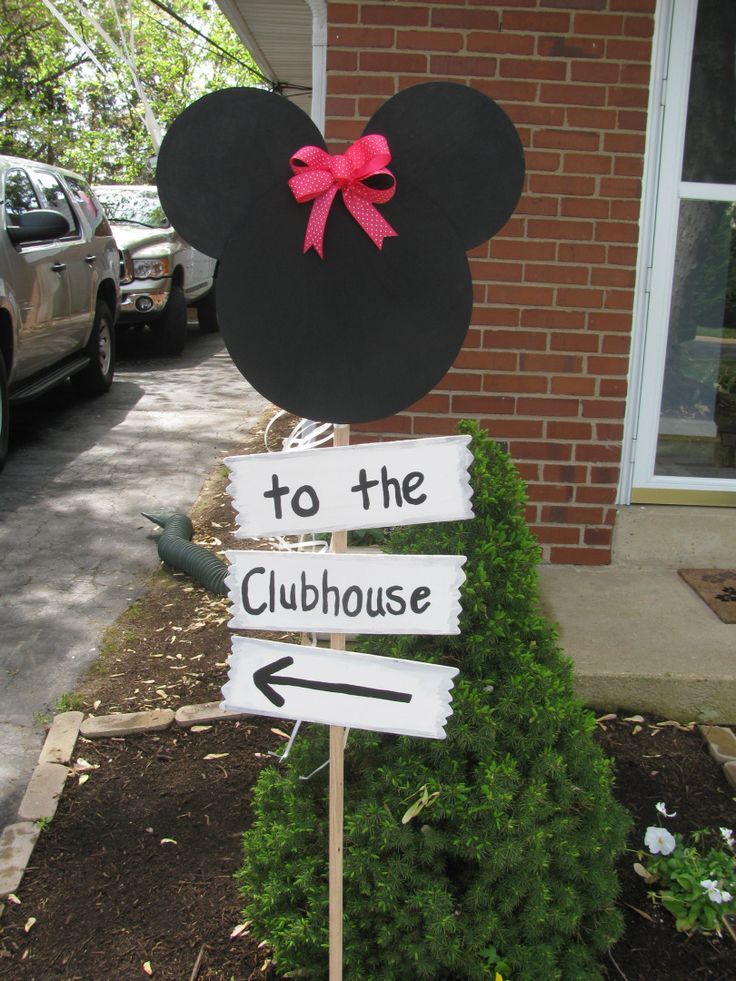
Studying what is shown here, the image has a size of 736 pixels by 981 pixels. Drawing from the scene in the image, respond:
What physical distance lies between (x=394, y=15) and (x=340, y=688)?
114 inches

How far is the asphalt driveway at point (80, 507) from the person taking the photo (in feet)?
12.6

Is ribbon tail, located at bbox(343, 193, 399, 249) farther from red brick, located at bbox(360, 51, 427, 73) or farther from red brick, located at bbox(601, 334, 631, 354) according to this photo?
red brick, located at bbox(601, 334, 631, 354)

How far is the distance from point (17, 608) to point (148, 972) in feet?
8.15

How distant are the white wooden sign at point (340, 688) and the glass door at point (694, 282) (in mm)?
2736

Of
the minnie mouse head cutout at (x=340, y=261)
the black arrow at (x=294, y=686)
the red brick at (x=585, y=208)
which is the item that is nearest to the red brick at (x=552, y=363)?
the red brick at (x=585, y=208)

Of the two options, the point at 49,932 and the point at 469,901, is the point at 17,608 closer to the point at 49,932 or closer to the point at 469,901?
the point at 49,932

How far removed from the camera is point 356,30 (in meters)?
3.75

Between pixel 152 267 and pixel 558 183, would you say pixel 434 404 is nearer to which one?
pixel 558 183

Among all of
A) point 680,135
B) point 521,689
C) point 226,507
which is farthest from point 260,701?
point 226,507

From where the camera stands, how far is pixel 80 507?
5852mm

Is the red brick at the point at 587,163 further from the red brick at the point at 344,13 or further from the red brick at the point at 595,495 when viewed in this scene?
the red brick at the point at 595,495

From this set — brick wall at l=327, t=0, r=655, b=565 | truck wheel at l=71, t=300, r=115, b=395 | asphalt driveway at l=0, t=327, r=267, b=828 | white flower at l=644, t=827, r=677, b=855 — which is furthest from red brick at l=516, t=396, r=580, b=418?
truck wheel at l=71, t=300, r=115, b=395

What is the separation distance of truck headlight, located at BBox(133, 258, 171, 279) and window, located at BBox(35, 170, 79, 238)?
8.09ft

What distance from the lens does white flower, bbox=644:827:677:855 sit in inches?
98.7
